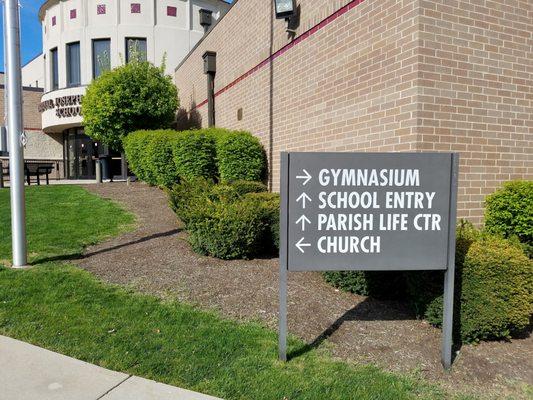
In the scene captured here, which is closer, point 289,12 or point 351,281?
point 351,281

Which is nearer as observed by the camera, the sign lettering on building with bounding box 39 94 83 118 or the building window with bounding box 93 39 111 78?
the building window with bounding box 93 39 111 78

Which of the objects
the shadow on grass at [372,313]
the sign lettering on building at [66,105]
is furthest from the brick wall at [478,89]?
the sign lettering on building at [66,105]

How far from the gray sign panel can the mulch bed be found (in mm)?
766

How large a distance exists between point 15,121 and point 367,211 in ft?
15.0

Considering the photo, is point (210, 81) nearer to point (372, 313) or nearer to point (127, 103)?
point (127, 103)

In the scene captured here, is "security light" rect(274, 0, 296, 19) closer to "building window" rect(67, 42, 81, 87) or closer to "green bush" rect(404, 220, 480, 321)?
"green bush" rect(404, 220, 480, 321)

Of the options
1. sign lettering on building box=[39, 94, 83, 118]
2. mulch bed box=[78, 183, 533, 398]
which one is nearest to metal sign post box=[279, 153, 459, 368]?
mulch bed box=[78, 183, 533, 398]

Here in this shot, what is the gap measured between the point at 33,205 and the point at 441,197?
9.36 meters

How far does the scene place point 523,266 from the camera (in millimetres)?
3697

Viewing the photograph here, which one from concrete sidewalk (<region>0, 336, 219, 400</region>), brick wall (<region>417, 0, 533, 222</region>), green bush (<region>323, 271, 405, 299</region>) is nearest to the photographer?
concrete sidewalk (<region>0, 336, 219, 400</region>)

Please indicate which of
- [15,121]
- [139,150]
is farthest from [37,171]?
[15,121]

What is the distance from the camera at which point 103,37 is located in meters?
21.2

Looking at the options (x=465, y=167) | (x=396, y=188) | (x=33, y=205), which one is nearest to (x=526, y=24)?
(x=465, y=167)

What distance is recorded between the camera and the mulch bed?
11.3 ft
